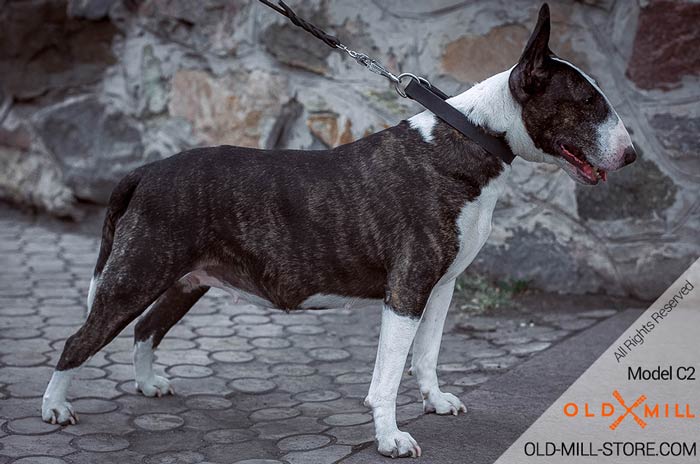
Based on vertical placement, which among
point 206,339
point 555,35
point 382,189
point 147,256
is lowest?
point 206,339

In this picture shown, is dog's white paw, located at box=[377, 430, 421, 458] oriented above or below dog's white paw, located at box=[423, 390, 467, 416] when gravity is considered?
above

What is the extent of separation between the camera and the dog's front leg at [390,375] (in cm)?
366

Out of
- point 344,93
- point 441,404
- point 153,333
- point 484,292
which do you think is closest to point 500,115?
point 441,404

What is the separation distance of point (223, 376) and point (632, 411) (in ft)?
5.78

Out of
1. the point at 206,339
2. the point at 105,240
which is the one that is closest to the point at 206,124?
the point at 206,339

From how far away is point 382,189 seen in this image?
12.3ft

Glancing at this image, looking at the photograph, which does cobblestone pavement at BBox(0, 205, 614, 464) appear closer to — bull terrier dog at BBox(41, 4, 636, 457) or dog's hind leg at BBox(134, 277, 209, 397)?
dog's hind leg at BBox(134, 277, 209, 397)

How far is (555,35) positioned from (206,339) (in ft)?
8.06

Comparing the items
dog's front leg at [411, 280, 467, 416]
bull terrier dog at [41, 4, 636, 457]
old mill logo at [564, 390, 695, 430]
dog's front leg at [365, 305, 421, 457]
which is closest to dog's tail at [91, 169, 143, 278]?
bull terrier dog at [41, 4, 636, 457]

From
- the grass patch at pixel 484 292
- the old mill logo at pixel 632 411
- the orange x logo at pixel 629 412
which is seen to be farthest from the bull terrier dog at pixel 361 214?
the grass patch at pixel 484 292

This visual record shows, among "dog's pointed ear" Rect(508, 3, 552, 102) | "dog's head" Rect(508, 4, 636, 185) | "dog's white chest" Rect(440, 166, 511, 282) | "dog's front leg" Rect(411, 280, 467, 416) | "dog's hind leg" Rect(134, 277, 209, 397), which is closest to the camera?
"dog's pointed ear" Rect(508, 3, 552, 102)

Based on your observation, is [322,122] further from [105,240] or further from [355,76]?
[105,240]

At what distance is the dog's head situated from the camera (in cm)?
359

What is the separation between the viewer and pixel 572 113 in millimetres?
3604
